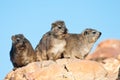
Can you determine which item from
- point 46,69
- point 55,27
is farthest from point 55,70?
point 55,27

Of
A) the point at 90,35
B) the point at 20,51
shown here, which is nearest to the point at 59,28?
the point at 20,51

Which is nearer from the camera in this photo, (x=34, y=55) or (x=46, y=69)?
(x=46, y=69)

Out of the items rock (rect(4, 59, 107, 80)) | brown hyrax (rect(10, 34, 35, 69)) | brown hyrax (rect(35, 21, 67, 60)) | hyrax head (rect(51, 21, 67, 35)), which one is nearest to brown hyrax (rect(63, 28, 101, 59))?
brown hyrax (rect(35, 21, 67, 60))

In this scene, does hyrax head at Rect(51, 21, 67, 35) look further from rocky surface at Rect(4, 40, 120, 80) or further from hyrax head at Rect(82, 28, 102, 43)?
rocky surface at Rect(4, 40, 120, 80)

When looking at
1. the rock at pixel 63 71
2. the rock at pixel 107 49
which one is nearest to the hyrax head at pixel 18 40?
the rock at pixel 63 71

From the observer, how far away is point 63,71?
70.1 ft

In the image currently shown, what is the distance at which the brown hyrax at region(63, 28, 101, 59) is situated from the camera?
25.6 metres

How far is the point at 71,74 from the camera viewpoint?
2117 cm

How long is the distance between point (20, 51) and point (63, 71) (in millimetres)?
3357

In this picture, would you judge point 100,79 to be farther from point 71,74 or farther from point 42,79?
point 42,79

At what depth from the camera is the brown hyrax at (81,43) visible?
25594 mm

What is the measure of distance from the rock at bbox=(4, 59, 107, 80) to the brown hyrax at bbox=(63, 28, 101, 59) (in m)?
3.13

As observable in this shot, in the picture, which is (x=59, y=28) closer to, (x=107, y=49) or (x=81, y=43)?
(x=81, y=43)

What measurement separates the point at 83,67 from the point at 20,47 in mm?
3908
